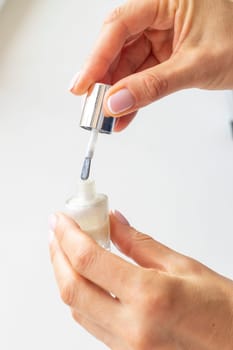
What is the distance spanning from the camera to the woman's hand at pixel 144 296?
393 millimetres

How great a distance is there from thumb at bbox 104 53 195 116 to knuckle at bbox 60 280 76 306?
0.17 m

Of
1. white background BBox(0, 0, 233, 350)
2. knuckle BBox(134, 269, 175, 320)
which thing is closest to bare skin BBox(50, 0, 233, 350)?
knuckle BBox(134, 269, 175, 320)

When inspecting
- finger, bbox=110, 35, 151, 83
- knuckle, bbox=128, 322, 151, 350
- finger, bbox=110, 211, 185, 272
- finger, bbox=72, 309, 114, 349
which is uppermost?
finger, bbox=110, 35, 151, 83

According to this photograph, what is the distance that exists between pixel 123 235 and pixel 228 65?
23 cm

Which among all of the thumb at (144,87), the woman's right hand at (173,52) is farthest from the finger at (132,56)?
the thumb at (144,87)

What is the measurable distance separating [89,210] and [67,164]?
0.32 m

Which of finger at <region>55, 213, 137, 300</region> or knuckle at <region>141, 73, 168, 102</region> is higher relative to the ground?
knuckle at <region>141, 73, 168, 102</region>

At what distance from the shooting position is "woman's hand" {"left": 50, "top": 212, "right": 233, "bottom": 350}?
39 cm

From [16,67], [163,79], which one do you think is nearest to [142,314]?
[163,79]

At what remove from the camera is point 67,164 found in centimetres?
75

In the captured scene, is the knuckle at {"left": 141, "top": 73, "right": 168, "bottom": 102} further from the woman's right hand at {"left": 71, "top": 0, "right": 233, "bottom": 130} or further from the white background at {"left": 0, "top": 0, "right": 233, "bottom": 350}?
the white background at {"left": 0, "top": 0, "right": 233, "bottom": 350}

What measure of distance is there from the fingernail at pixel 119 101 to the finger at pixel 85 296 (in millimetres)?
150

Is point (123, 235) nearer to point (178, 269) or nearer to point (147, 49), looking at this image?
point (178, 269)

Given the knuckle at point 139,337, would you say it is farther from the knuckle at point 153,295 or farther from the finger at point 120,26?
the finger at point 120,26
